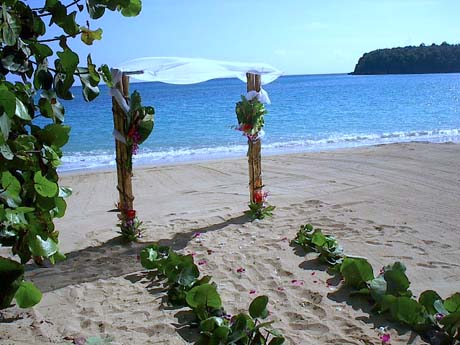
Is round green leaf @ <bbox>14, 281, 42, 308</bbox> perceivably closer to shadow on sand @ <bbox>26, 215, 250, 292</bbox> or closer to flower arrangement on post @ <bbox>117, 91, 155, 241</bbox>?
shadow on sand @ <bbox>26, 215, 250, 292</bbox>

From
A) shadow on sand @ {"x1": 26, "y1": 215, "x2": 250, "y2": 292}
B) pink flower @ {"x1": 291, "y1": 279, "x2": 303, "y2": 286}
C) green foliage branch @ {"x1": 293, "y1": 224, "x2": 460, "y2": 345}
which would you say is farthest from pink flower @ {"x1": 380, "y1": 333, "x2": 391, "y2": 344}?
shadow on sand @ {"x1": 26, "y1": 215, "x2": 250, "y2": 292}

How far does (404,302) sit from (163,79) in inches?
142

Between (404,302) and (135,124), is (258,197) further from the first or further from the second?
(404,302)

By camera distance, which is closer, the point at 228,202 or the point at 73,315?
the point at 73,315

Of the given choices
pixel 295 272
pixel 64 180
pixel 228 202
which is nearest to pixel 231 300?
pixel 295 272

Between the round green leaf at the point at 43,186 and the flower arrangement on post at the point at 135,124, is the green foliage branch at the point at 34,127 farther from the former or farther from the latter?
the flower arrangement on post at the point at 135,124

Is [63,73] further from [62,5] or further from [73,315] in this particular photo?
[73,315]

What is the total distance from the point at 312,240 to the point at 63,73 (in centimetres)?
440

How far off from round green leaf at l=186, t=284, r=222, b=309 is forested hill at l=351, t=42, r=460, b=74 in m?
108

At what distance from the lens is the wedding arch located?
5484 mm

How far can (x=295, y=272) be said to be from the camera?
15.1ft

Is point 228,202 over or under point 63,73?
under

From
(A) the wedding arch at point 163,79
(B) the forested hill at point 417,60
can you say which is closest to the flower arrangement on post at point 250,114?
(A) the wedding arch at point 163,79

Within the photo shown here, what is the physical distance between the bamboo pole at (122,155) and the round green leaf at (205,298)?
235 centimetres
